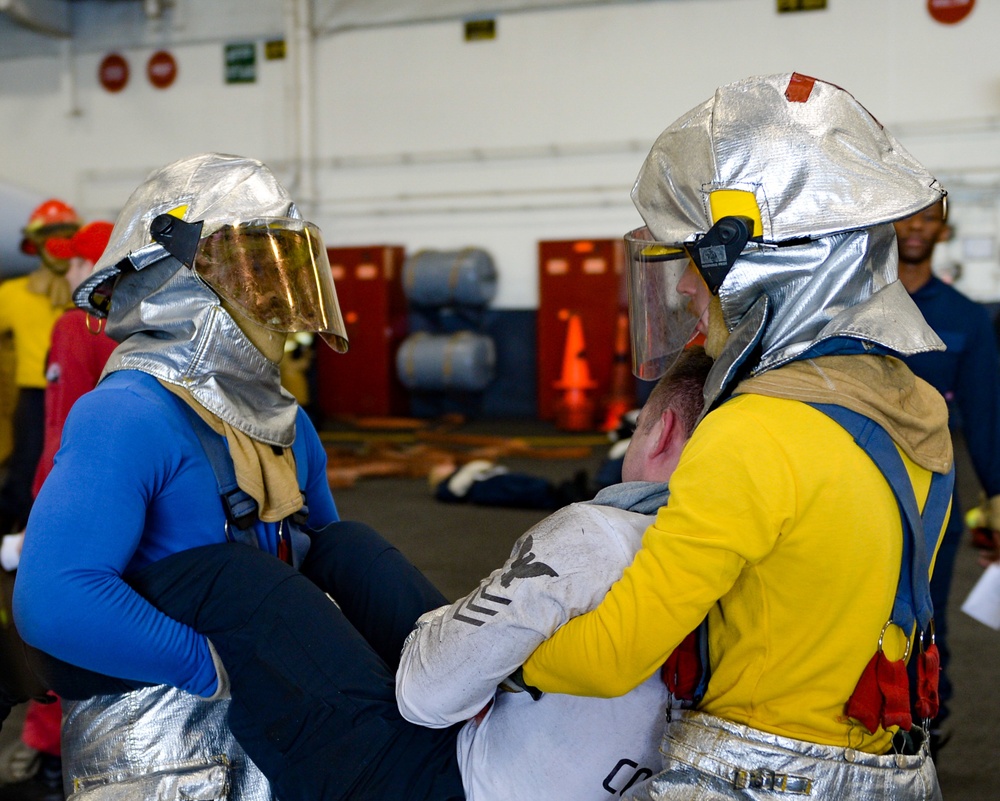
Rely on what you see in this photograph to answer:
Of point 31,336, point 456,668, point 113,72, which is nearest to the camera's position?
point 456,668

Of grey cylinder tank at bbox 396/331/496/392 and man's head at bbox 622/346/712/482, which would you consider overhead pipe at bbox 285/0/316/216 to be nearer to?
grey cylinder tank at bbox 396/331/496/392

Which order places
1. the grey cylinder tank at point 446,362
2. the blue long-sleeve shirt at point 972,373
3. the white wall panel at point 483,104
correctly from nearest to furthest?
the blue long-sleeve shirt at point 972,373 < the white wall panel at point 483,104 < the grey cylinder tank at point 446,362

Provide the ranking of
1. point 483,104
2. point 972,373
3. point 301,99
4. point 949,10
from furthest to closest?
point 301,99
point 483,104
point 949,10
point 972,373

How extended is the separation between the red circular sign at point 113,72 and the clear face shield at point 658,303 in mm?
12234

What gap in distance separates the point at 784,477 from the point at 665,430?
35 cm

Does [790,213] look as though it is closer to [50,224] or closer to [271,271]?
[271,271]

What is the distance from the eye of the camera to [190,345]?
5.81 feet

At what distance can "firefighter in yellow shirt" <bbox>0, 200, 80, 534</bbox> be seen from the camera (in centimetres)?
434

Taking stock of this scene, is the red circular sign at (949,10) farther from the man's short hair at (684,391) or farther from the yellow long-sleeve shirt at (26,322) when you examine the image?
the man's short hair at (684,391)

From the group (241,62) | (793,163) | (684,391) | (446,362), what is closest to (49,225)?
(684,391)

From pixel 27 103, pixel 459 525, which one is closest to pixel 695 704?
pixel 459 525

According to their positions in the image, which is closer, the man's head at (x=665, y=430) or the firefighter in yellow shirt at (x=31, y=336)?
the man's head at (x=665, y=430)

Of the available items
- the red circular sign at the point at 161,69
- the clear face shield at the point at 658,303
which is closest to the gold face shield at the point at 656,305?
the clear face shield at the point at 658,303

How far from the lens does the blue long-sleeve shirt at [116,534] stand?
1484mm
